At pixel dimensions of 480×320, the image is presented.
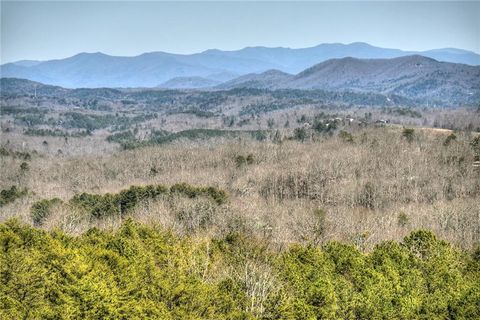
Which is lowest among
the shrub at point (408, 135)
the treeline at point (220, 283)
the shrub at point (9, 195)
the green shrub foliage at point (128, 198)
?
the shrub at point (9, 195)

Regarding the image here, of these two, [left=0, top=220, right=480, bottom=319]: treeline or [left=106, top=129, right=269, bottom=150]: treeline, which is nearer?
[left=0, top=220, right=480, bottom=319]: treeline

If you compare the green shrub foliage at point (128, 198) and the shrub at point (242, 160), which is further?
the shrub at point (242, 160)

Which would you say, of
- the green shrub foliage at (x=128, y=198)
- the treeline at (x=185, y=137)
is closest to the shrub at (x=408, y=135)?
the treeline at (x=185, y=137)

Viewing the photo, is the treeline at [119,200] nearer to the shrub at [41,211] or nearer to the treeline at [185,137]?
the shrub at [41,211]

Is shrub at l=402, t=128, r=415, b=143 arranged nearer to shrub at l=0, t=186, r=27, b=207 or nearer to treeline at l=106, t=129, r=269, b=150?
treeline at l=106, t=129, r=269, b=150

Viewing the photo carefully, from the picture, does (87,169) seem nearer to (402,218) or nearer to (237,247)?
(402,218)

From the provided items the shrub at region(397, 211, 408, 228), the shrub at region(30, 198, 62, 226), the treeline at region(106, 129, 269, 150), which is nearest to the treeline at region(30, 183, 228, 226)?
the shrub at region(30, 198, 62, 226)

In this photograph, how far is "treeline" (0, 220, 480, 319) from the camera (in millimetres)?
18656

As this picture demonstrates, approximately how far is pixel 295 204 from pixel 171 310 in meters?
47.1

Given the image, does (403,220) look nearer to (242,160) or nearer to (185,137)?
(242,160)

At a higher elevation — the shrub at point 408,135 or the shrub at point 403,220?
the shrub at point 408,135

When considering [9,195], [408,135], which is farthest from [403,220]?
[9,195]

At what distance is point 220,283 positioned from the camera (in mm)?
21250

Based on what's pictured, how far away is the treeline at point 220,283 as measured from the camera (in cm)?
1866
